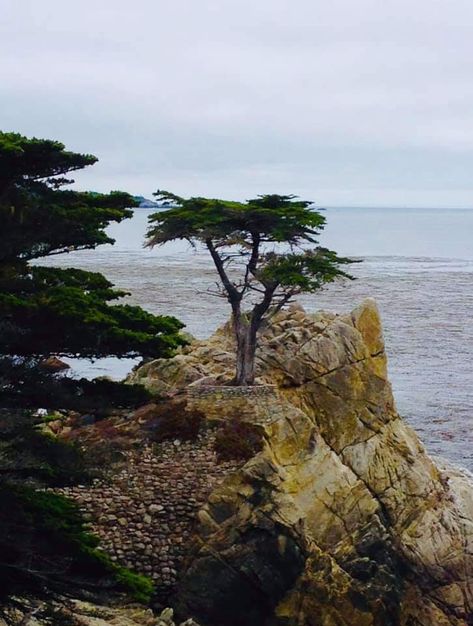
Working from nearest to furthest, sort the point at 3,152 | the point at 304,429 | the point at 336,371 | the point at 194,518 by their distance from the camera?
1. the point at 3,152
2. the point at 194,518
3. the point at 304,429
4. the point at 336,371

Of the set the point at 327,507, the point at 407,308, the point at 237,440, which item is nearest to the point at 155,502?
the point at 237,440

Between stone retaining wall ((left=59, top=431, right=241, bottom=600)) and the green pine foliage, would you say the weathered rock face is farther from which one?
the green pine foliage

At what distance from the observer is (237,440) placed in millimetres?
22484

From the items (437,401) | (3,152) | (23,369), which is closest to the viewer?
(3,152)

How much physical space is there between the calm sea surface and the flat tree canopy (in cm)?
1247

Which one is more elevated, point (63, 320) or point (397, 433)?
point (63, 320)

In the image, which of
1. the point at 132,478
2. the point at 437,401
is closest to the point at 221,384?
the point at 132,478

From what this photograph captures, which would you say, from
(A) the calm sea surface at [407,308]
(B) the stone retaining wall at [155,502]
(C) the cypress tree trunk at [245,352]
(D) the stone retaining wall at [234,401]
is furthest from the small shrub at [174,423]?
(A) the calm sea surface at [407,308]

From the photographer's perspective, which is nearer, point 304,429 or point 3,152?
point 3,152

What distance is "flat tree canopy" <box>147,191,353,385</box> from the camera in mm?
24859

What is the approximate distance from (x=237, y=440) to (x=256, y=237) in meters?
5.93

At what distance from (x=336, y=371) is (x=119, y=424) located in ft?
19.7

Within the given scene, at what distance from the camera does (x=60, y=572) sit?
12438 millimetres

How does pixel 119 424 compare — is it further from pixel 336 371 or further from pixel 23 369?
pixel 23 369
